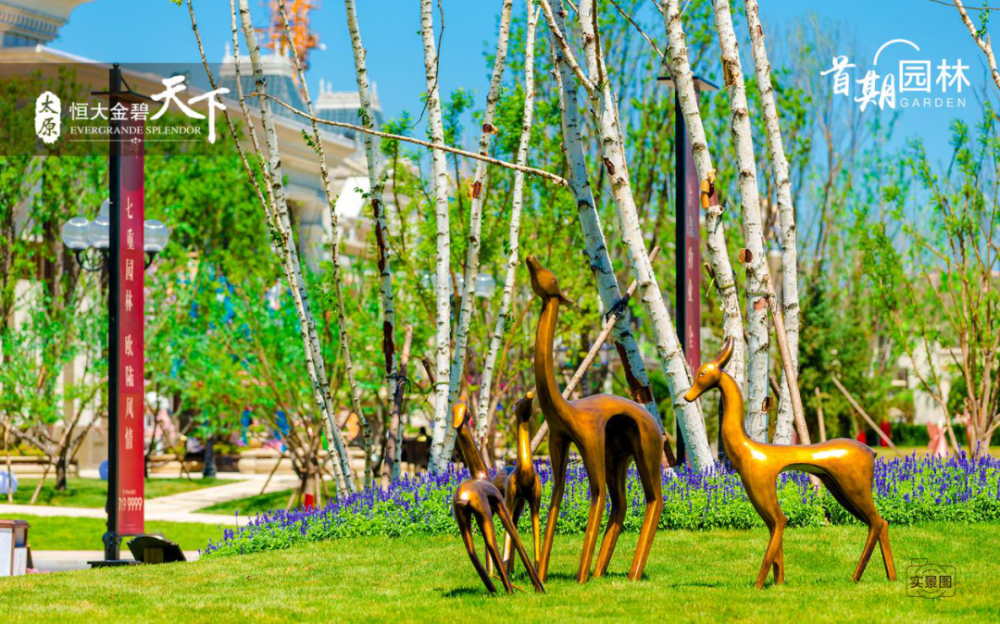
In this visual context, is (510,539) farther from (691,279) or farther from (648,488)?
(691,279)

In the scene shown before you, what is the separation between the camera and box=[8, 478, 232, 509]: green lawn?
21.4 metres

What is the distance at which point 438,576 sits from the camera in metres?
7.59

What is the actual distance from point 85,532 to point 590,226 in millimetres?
10757

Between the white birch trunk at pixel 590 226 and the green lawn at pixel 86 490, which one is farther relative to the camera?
the green lawn at pixel 86 490

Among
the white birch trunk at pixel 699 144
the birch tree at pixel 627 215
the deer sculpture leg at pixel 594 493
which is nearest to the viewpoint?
the deer sculpture leg at pixel 594 493

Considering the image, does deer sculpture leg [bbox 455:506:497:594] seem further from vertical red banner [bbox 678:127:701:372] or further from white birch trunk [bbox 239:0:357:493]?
vertical red banner [bbox 678:127:701:372]

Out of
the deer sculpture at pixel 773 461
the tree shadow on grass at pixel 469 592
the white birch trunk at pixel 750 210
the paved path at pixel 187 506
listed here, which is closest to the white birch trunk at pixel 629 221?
the white birch trunk at pixel 750 210

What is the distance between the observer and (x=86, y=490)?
22969mm

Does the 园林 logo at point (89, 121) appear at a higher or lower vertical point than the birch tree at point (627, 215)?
higher

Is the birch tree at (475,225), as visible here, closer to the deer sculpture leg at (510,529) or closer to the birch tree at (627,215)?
the birch tree at (627,215)

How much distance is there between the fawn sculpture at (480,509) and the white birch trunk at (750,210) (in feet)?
10.8

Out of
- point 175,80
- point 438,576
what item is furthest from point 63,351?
point 438,576

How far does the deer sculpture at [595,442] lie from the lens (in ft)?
20.6

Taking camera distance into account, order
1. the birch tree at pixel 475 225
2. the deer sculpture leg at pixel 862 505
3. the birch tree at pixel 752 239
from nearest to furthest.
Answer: the deer sculpture leg at pixel 862 505, the birch tree at pixel 752 239, the birch tree at pixel 475 225
